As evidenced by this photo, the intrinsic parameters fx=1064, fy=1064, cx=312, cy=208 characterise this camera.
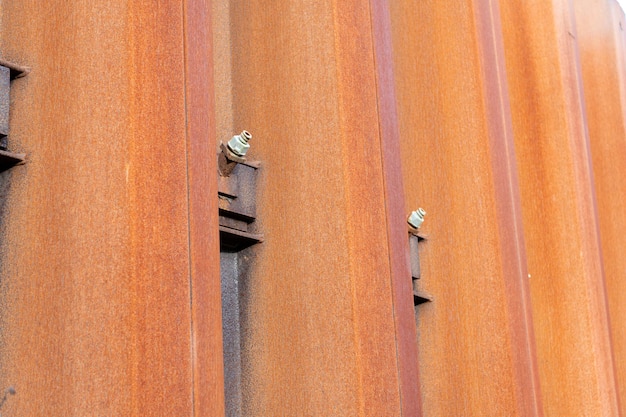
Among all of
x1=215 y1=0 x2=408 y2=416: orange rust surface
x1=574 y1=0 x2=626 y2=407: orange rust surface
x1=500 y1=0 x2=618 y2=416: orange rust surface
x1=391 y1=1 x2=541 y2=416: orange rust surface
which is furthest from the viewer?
x1=574 y1=0 x2=626 y2=407: orange rust surface

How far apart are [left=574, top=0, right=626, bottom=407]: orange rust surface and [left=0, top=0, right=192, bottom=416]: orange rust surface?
298 cm

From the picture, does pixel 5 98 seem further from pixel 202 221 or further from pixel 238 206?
pixel 238 206

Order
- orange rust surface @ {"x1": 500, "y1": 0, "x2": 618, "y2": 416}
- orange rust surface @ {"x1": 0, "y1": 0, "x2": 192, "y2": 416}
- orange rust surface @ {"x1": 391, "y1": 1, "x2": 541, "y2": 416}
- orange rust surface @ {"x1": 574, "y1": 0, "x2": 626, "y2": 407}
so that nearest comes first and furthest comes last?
orange rust surface @ {"x1": 0, "y1": 0, "x2": 192, "y2": 416} → orange rust surface @ {"x1": 391, "y1": 1, "x2": 541, "y2": 416} → orange rust surface @ {"x1": 500, "y1": 0, "x2": 618, "y2": 416} → orange rust surface @ {"x1": 574, "y1": 0, "x2": 626, "y2": 407}

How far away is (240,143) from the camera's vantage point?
7.77 feet

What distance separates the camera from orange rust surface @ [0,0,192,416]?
1709mm

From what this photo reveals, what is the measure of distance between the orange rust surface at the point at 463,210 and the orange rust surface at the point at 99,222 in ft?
4.48

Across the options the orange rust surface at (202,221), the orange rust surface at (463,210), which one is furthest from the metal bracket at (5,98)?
the orange rust surface at (463,210)

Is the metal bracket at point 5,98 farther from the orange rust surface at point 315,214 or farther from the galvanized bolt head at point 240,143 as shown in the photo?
the orange rust surface at point 315,214

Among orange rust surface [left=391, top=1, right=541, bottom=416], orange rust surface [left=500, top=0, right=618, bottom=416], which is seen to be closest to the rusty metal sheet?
orange rust surface [left=391, top=1, right=541, bottom=416]

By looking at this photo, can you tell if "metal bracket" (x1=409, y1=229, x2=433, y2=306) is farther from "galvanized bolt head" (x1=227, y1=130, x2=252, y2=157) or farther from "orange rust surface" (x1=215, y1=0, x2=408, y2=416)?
"galvanized bolt head" (x1=227, y1=130, x2=252, y2=157)

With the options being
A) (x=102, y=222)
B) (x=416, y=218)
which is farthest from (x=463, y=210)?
(x=102, y=222)

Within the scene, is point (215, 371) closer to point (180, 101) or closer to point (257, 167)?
point (180, 101)

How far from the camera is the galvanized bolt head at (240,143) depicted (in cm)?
237

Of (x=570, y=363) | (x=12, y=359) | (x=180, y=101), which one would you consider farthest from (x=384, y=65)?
A: (x=570, y=363)
